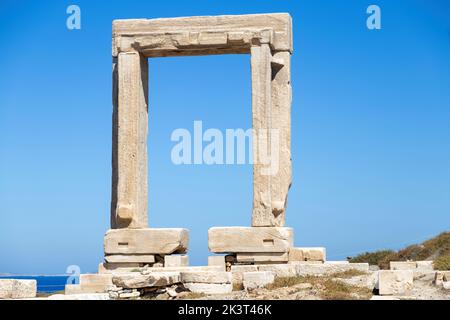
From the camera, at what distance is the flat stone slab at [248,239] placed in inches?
719

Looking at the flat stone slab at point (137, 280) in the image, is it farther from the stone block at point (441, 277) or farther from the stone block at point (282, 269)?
the stone block at point (441, 277)

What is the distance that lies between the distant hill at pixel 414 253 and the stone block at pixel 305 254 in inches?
346

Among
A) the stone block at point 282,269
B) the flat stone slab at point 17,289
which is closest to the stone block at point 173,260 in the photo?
the stone block at point 282,269

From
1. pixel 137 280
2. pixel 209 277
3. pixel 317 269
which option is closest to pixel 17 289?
pixel 137 280

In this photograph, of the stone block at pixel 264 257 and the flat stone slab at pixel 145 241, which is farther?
the flat stone slab at pixel 145 241

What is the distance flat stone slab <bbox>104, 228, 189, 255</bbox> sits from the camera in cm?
1852

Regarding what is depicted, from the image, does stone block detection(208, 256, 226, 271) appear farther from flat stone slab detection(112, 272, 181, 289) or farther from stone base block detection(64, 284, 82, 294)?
flat stone slab detection(112, 272, 181, 289)

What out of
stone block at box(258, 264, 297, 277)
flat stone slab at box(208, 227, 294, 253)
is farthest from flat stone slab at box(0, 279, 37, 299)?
stone block at box(258, 264, 297, 277)

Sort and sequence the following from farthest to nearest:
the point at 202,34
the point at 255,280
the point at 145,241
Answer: the point at 202,34, the point at 145,241, the point at 255,280

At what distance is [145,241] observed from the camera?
18.6 m

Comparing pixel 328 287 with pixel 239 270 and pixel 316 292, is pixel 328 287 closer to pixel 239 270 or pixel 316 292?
pixel 316 292

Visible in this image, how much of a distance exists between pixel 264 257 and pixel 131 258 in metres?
2.77
